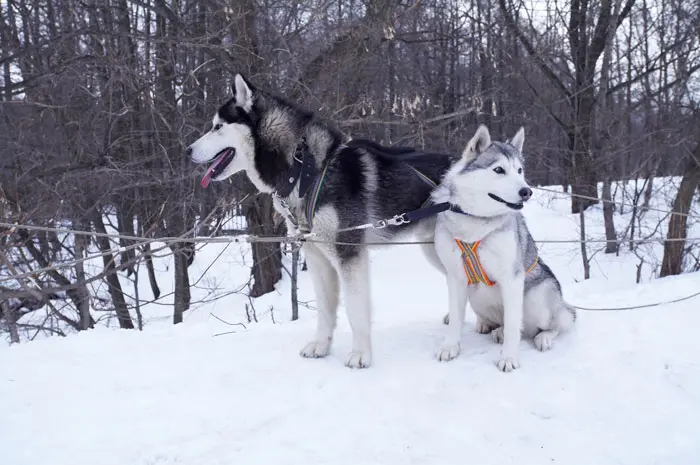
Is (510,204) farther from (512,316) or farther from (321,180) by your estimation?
(321,180)

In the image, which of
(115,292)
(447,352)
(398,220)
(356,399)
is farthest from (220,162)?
(115,292)

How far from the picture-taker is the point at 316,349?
3500 millimetres

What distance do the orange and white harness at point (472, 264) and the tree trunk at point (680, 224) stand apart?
645 cm

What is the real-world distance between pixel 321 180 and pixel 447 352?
1.46m

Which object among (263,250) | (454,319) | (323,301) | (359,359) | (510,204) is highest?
(510,204)

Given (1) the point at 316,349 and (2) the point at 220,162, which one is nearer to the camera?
(2) the point at 220,162

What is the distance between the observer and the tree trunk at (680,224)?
8109mm

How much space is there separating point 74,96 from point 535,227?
1254 centimetres

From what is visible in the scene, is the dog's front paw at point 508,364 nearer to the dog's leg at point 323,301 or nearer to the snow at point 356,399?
the snow at point 356,399

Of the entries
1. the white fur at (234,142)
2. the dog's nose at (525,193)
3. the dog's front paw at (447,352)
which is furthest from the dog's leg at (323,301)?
the dog's nose at (525,193)

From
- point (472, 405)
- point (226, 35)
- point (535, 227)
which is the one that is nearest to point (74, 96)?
point (226, 35)

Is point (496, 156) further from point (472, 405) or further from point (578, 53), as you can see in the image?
point (578, 53)

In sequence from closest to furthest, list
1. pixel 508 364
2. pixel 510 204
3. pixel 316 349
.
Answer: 1. pixel 510 204
2. pixel 508 364
3. pixel 316 349

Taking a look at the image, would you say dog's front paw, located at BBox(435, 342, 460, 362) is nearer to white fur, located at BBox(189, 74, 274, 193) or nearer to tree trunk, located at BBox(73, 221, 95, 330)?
white fur, located at BBox(189, 74, 274, 193)
